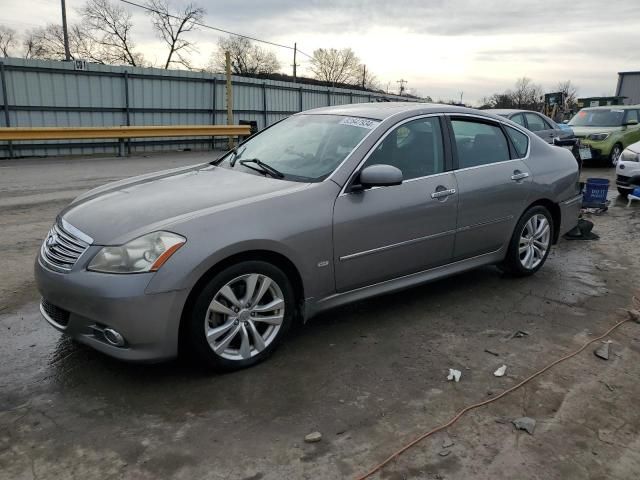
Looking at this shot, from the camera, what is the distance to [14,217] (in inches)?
289

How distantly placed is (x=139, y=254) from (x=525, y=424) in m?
2.27

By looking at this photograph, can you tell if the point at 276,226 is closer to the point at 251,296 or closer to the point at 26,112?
the point at 251,296

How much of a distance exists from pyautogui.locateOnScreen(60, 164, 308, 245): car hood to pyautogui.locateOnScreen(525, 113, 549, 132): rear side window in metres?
10.1

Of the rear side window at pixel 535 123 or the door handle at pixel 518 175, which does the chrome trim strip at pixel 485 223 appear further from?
the rear side window at pixel 535 123

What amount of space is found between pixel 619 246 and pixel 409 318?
3830 millimetres

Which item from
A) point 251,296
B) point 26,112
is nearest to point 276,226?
point 251,296

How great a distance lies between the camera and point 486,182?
4621 mm

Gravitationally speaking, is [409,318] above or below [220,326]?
below

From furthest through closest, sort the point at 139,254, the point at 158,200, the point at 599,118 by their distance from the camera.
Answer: the point at 599,118, the point at 158,200, the point at 139,254

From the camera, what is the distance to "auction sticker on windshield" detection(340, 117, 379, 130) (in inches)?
163

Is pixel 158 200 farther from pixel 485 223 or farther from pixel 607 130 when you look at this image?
pixel 607 130

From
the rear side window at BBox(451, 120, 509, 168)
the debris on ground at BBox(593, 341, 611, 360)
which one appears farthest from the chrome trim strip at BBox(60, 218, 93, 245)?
the debris on ground at BBox(593, 341, 611, 360)

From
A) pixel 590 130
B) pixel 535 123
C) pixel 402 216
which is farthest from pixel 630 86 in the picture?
pixel 402 216

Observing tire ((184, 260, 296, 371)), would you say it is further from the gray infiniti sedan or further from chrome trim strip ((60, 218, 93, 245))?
chrome trim strip ((60, 218, 93, 245))
